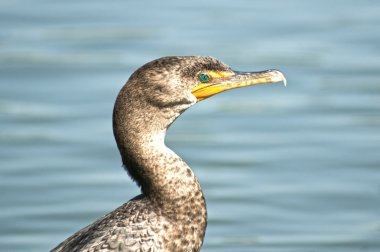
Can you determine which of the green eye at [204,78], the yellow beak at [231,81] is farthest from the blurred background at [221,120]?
the green eye at [204,78]

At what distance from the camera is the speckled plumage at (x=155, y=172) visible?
8.05 metres

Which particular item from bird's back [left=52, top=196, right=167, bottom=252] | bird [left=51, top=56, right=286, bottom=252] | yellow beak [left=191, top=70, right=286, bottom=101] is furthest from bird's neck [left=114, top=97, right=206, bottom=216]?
yellow beak [left=191, top=70, right=286, bottom=101]

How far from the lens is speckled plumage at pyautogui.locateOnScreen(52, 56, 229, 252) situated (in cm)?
805

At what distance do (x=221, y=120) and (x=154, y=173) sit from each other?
16.1 ft

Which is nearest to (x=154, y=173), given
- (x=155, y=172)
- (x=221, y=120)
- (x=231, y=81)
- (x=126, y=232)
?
(x=155, y=172)

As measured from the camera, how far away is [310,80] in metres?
13.7

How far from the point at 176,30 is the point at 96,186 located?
3.50 meters

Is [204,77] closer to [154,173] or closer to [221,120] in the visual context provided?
[154,173]

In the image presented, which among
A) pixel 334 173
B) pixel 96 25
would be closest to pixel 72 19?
pixel 96 25

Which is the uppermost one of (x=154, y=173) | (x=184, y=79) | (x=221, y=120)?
(x=221, y=120)

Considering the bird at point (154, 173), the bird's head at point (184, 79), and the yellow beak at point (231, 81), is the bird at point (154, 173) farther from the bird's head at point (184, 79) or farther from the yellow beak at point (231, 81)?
the yellow beak at point (231, 81)

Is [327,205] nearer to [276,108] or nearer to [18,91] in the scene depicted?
[276,108]

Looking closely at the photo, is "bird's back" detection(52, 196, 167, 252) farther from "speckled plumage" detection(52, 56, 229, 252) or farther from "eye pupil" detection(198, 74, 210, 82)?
"eye pupil" detection(198, 74, 210, 82)

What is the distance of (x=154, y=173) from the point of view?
8.19 meters
